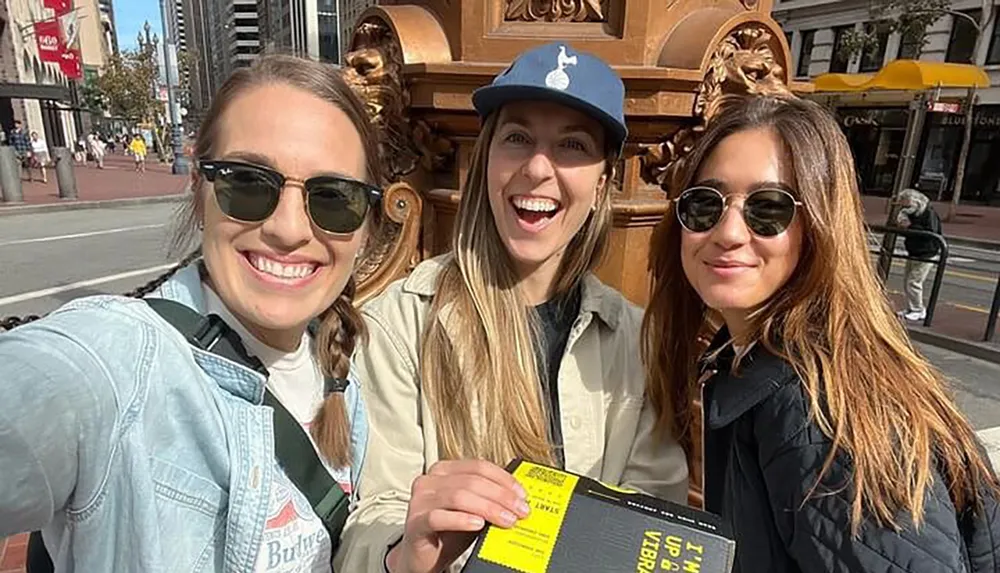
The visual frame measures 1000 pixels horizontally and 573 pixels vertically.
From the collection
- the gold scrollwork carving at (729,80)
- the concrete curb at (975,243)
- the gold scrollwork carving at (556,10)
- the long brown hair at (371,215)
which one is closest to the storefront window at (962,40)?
the concrete curb at (975,243)

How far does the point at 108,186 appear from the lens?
70.0 ft

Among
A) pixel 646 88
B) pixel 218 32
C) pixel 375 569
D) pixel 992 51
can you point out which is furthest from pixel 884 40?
pixel 218 32

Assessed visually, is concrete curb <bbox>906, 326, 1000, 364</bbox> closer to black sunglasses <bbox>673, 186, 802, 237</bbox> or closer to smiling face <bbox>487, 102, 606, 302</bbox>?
black sunglasses <bbox>673, 186, 802, 237</bbox>

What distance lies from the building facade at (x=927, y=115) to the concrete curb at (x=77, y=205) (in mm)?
20022

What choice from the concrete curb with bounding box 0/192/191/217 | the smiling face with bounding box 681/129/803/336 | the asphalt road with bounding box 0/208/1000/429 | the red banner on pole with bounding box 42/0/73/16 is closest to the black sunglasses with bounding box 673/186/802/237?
the smiling face with bounding box 681/129/803/336

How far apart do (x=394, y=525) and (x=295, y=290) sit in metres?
0.55

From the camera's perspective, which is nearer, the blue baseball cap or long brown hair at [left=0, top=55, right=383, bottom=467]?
long brown hair at [left=0, top=55, right=383, bottom=467]

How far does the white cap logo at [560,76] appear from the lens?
5.24 ft

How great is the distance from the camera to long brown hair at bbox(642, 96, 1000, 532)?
1310 mm

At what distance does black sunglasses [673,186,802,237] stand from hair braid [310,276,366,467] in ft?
2.98

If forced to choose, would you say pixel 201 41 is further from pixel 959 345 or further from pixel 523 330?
pixel 523 330

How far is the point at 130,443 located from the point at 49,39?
32601 mm

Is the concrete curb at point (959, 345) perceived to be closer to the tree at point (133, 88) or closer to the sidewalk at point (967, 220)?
the sidewalk at point (967, 220)

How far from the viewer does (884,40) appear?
2395 centimetres
